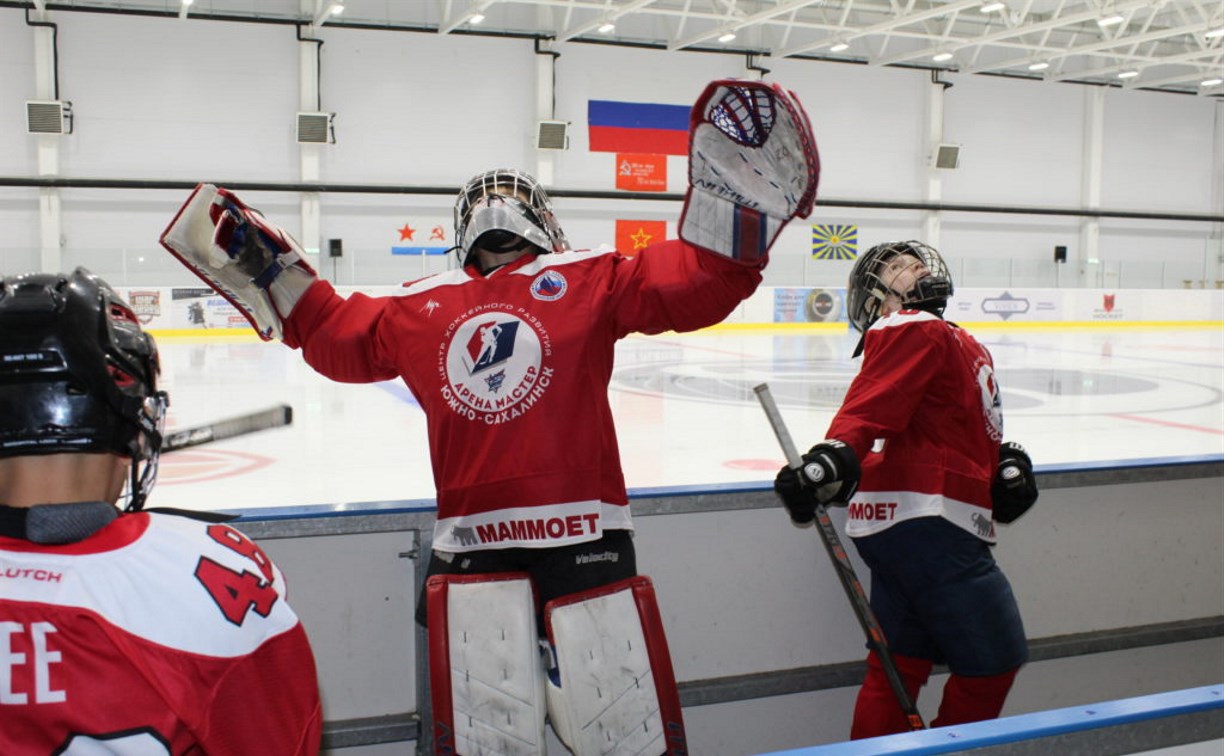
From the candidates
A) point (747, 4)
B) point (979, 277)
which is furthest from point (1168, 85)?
point (747, 4)

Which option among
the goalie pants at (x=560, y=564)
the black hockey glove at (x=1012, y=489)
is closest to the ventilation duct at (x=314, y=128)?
the black hockey glove at (x=1012, y=489)

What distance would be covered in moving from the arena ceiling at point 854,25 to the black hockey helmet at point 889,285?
14553 millimetres

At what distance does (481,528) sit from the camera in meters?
1.65

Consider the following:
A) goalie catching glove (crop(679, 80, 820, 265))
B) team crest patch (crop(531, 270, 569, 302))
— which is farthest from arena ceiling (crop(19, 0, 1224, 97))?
goalie catching glove (crop(679, 80, 820, 265))

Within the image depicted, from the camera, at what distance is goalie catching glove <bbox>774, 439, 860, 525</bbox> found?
206 cm

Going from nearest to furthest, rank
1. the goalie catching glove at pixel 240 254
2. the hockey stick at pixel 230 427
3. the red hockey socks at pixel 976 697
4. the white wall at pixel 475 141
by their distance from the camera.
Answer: the hockey stick at pixel 230 427 → the goalie catching glove at pixel 240 254 → the red hockey socks at pixel 976 697 → the white wall at pixel 475 141

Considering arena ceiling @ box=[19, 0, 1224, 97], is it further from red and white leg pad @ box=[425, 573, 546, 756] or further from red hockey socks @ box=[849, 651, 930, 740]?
red and white leg pad @ box=[425, 573, 546, 756]

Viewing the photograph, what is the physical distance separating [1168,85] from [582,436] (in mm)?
25297

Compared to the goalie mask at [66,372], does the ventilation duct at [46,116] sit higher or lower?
higher

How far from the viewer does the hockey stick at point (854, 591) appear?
2.35 m

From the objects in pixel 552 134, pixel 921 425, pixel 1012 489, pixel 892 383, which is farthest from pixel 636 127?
pixel 892 383

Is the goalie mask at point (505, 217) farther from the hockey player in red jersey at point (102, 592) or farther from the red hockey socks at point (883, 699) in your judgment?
the red hockey socks at point (883, 699)

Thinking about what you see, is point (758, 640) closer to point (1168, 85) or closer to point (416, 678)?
point (416, 678)

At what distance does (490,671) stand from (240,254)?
0.83 metres
